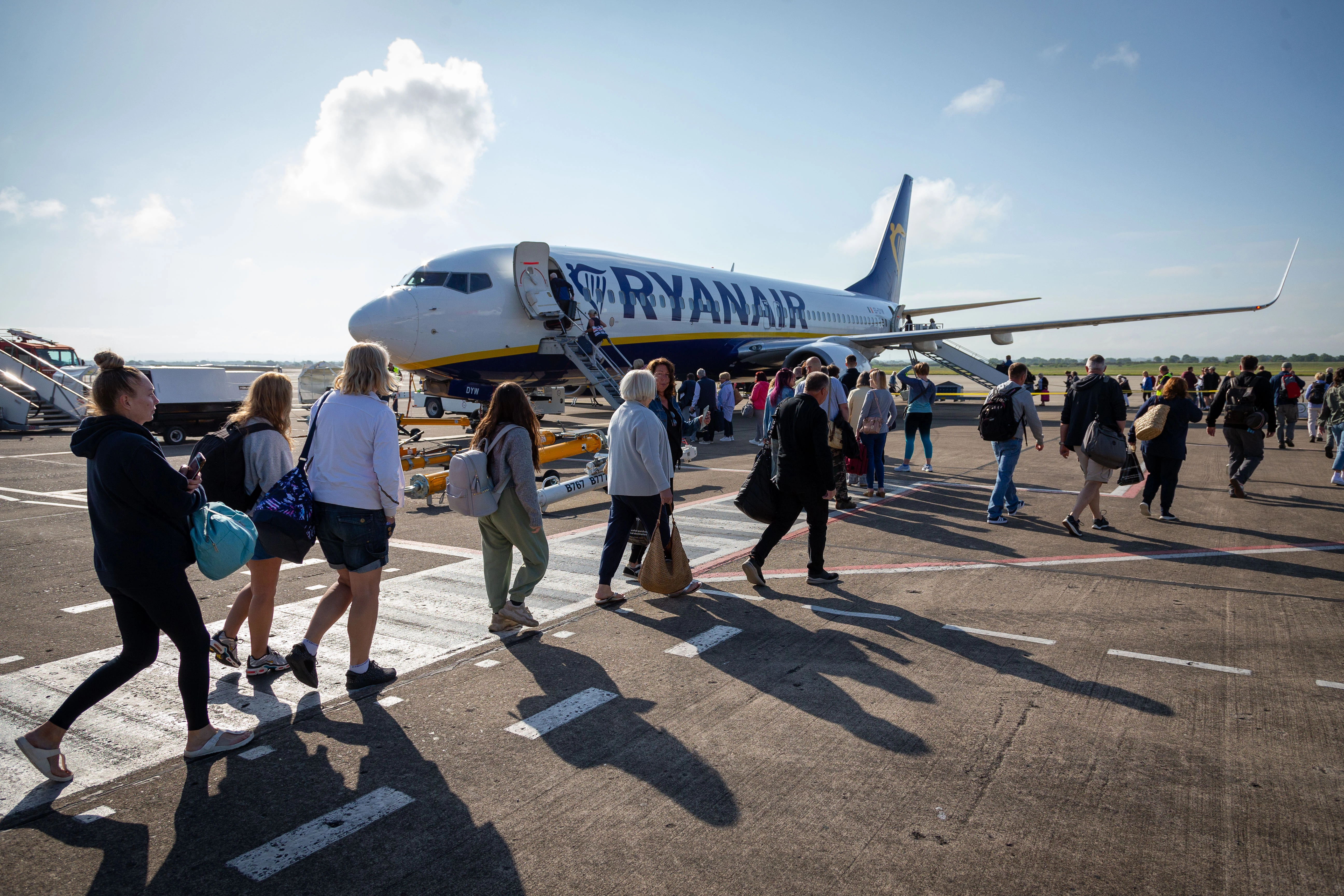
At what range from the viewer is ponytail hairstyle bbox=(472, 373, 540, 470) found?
5.12 meters

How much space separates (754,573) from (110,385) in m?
4.41

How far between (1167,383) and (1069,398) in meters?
1.05

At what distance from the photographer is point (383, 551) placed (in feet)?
14.1

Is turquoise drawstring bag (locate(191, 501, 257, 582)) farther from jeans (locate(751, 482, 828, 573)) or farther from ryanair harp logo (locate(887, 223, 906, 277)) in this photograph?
ryanair harp logo (locate(887, 223, 906, 277))

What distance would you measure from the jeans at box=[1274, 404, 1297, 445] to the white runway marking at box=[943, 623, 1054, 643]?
50.9 feet

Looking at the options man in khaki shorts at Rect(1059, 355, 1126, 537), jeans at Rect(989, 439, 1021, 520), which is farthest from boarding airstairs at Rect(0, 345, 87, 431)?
man in khaki shorts at Rect(1059, 355, 1126, 537)

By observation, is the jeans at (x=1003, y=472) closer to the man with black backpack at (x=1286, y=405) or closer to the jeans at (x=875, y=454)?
the jeans at (x=875, y=454)

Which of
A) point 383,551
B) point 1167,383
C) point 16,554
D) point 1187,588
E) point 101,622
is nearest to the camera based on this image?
point 383,551

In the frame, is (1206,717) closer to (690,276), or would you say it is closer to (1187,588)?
(1187,588)

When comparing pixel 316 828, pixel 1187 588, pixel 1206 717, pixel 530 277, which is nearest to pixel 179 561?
pixel 316 828

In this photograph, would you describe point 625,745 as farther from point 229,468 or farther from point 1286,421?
point 1286,421

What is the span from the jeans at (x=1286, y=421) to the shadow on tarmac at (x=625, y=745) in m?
18.0

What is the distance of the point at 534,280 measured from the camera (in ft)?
54.1

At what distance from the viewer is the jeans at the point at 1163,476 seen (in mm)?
8789
